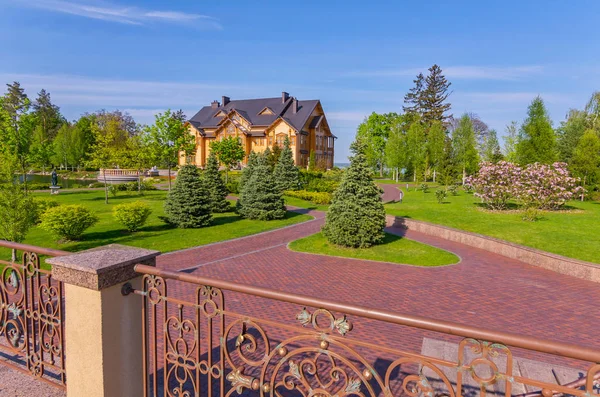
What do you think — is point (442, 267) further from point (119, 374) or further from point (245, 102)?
point (245, 102)

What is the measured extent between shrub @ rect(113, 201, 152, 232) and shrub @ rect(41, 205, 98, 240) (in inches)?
57.1

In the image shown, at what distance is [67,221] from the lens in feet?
43.0

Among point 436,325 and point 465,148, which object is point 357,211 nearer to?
point 436,325

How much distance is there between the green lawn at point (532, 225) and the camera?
13.5 m

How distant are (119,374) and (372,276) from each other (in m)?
8.77

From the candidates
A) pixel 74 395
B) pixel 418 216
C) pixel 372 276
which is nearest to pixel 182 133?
pixel 418 216

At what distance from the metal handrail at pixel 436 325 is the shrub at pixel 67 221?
41.2 feet

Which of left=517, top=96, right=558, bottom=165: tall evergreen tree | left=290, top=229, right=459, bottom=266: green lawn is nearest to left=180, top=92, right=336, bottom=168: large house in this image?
left=517, top=96, right=558, bottom=165: tall evergreen tree

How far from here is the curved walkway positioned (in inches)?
311

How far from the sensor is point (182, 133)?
96.7 ft

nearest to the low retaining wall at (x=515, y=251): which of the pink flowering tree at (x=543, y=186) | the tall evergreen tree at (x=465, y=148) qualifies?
the pink flowering tree at (x=543, y=186)

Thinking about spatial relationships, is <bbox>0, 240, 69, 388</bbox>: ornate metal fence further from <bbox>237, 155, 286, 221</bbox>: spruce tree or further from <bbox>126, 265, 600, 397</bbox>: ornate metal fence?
<bbox>237, 155, 286, 221</bbox>: spruce tree

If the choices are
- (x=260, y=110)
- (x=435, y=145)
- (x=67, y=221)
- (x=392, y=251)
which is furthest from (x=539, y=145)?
(x=260, y=110)

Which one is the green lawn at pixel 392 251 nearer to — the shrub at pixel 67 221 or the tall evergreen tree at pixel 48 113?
the shrub at pixel 67 221
